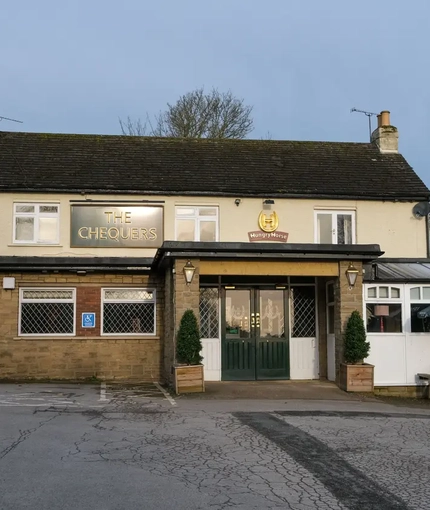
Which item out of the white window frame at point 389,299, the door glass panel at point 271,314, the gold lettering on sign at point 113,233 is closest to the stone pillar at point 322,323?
the door glass panel at point 271,314

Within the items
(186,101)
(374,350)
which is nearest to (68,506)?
(374,350)

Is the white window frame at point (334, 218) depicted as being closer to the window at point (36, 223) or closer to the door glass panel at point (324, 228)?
the door glass panel at point (324, 228)

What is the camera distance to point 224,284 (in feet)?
60.6

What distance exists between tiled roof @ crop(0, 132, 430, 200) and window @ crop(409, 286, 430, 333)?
421 centimetres

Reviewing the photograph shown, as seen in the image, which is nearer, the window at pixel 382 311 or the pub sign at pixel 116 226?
the window at pixel 382 311

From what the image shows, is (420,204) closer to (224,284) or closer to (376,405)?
(224,284)

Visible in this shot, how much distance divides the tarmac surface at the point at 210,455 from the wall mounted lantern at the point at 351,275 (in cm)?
333

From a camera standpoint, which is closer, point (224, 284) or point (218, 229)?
point (224, 284)

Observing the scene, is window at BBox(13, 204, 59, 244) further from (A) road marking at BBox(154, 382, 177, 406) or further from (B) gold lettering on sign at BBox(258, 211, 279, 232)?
(B) gold lettering on sign at BBox(258, 211, 279, 232)

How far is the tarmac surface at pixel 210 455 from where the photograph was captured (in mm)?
6383

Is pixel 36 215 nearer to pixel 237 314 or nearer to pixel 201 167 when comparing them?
pixel 201 167

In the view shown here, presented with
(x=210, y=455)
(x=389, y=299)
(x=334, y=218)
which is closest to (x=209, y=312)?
(x=389, y=299)

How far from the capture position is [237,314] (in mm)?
18422

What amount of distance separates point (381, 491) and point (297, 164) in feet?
52.2
